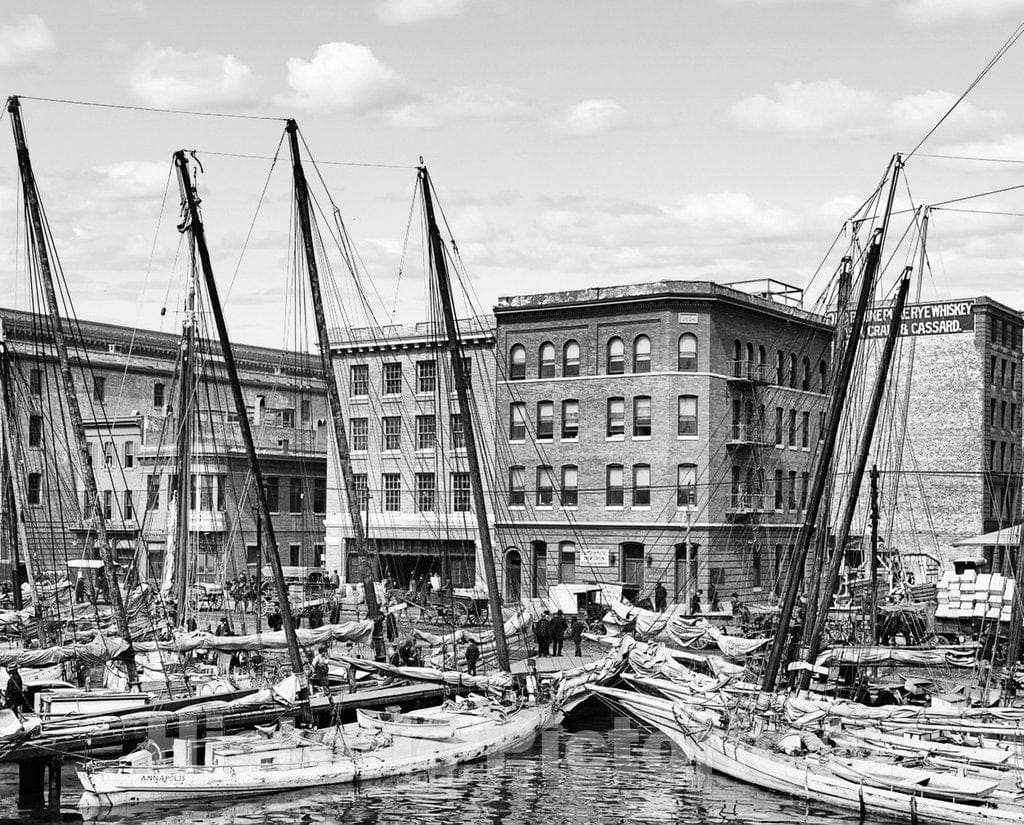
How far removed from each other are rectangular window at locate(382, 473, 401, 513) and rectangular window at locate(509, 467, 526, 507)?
791cm

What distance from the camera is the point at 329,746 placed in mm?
34469

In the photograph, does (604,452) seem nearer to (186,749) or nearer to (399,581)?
(399,581)

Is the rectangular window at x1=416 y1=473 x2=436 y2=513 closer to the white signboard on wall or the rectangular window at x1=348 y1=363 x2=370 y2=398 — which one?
the rectangular window at x1=348 y1=363 x2=370 y2=398

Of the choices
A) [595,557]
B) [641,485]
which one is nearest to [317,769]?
[595,557]

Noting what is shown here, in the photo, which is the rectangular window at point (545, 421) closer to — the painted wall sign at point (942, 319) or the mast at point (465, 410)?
the painted wall sign at point (942, 319)

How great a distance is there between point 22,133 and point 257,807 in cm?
2047

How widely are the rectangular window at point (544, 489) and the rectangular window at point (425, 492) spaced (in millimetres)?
7094

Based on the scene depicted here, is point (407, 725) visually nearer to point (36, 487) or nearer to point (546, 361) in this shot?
point (546, 361)

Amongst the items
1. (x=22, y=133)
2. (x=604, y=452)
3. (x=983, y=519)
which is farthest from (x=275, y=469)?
(x=22, y=133)

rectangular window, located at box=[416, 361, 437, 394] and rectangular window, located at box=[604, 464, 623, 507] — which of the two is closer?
rectangular window, located at box=[604, 464, 623, 507]

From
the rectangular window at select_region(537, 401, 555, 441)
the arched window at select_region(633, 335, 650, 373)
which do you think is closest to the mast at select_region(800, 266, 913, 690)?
the arched window at select_region(633, 335, 650, 373)

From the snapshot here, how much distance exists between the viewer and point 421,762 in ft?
116

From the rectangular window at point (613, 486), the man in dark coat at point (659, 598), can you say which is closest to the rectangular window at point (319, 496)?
the rectangular window at point (613, 486)

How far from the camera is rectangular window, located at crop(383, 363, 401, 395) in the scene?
3307 inches
